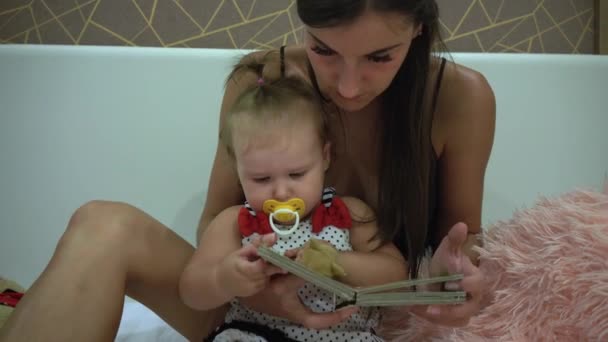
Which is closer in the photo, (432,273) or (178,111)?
(432,273)

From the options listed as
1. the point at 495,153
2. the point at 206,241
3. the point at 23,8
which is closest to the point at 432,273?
the point at 206,241

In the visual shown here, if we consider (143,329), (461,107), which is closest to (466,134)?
(461,107)

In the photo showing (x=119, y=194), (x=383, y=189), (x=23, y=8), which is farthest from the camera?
(x=23, y=8)

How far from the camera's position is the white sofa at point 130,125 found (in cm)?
142

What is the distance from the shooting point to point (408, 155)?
938mm

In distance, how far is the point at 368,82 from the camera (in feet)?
2.57

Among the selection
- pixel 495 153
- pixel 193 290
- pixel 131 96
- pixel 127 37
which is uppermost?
pixel 127 37

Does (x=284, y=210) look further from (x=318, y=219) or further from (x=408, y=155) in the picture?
(x=408, y=155)

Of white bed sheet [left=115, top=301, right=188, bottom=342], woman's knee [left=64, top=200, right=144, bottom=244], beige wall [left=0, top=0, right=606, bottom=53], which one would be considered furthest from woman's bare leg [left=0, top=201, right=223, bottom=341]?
beige wall [left=0, top=0, right=606, bottom=53]

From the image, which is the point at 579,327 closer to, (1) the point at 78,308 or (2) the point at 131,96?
(1) the point at 78,308

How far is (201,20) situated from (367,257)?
96cm

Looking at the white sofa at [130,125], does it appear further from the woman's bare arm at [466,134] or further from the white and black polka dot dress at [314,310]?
the white and black polka dot dress at [314,310]

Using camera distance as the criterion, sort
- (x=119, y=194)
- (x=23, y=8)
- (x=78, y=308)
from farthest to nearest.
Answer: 1. (x=23, y=8)
2. (x=119, y=194)
3. (x=78, y=308)

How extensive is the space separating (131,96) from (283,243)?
80 centimetres
